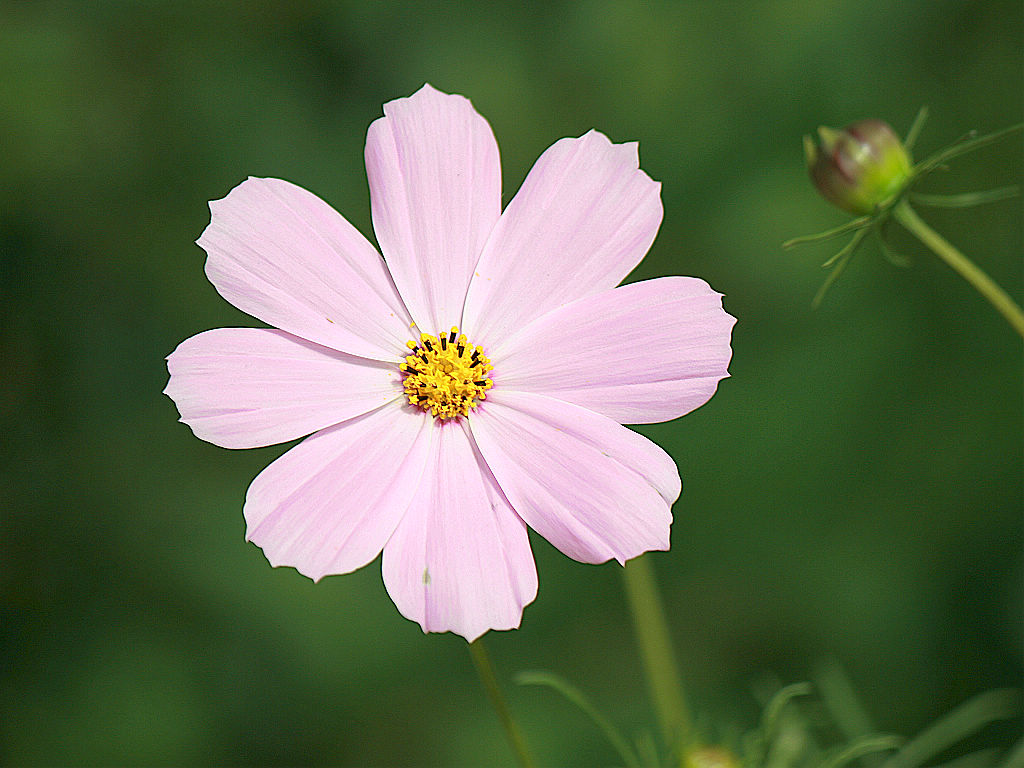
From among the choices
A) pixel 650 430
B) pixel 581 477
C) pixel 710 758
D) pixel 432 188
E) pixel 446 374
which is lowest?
pixel 710 758

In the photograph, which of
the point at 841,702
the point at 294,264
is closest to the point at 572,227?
the point at 294,264

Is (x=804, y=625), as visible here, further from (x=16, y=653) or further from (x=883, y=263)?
(x=16, y=653)

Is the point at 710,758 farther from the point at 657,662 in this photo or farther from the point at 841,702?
the point at 841,702

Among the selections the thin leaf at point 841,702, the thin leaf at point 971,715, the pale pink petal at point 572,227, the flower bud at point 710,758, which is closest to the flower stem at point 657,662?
the flower bud at point 710,758

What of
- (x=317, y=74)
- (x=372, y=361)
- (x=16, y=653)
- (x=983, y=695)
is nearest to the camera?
(x=372, y=361)

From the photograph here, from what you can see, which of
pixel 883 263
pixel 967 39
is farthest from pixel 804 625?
pixel 967 39

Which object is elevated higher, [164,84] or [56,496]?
[164,84]

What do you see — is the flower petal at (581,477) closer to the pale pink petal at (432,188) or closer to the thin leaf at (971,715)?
the pale pink petal at (432,188)
